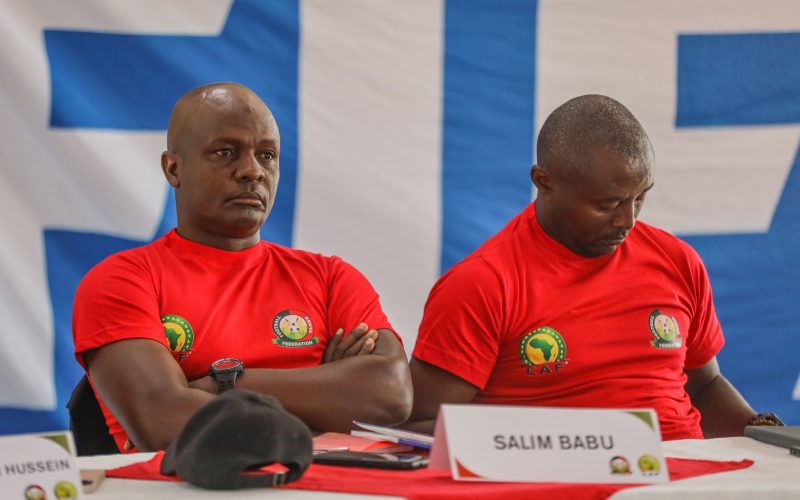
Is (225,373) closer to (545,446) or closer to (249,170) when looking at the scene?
(249,170)

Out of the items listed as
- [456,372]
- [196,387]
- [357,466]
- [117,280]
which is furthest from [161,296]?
[357,466]

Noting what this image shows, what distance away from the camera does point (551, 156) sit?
2352mm

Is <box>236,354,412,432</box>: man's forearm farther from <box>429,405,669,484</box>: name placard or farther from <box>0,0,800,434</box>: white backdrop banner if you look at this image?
<box>0,0,800,434</box>: white backdrop banner

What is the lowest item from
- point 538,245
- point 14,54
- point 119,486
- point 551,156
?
point 119,486

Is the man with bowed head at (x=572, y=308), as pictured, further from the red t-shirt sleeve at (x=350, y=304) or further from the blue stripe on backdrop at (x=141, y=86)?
the blue stripe on backdrop at (x=141, y=86)

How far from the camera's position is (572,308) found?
2.29 meters

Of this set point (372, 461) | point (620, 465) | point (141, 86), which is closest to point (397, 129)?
point (141, 86)

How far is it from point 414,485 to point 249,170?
3.44 feet

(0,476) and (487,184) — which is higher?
(487,184)

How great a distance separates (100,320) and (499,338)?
0.80 metres

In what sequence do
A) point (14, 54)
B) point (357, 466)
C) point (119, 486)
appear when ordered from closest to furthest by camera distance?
1. point (119, 486)
2. point (357, 466)
3. point (14, 54)

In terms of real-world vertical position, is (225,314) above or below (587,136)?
→ below

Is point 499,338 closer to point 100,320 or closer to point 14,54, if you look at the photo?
point 100,320

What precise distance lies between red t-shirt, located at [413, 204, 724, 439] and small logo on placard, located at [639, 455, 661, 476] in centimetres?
78
